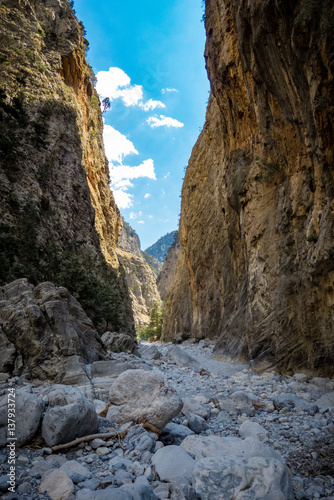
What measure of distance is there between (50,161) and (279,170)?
13228mm

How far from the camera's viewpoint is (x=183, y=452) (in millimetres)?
2947

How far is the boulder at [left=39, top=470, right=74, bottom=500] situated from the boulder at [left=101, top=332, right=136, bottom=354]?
894cm

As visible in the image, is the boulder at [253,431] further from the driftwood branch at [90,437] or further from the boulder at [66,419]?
the boulder at [66,419]

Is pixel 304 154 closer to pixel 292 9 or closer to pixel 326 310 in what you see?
pixel 292 9

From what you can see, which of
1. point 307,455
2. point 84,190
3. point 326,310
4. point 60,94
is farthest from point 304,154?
point 60,94

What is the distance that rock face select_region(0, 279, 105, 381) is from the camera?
17.4ft

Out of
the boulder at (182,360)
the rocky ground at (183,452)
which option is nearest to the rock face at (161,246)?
the boulder at (182,360)

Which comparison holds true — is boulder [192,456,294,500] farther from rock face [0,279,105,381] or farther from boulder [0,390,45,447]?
rock face [0,279,105,381]

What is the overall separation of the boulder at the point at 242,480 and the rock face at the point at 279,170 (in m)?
4.78

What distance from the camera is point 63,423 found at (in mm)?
2996

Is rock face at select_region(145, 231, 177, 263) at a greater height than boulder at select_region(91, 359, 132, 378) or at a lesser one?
greater

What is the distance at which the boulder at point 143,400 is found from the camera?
366 centimetres

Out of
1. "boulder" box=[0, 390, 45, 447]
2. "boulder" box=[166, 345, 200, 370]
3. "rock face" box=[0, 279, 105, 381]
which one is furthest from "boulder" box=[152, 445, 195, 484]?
"boulder" box=[166, 345, 200, 370]

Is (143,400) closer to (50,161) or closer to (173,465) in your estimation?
(173,465)
